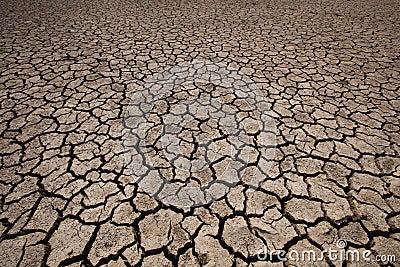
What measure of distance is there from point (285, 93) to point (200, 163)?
160 cm

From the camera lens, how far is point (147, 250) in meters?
1.63

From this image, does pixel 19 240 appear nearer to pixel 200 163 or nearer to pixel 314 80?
pixel 200 163

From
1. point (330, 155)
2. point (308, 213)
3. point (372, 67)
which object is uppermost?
point (372, 67)

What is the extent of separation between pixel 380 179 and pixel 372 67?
2330 millimetres

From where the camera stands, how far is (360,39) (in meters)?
4.51

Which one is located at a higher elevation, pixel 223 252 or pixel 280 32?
pixel 280 32

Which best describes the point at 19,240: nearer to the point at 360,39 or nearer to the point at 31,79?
the point at 31,79

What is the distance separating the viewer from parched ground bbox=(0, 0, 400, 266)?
168 cm

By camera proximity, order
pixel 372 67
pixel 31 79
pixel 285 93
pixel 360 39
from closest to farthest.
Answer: pixel 285 93
pixel 31 79
pixel 372 67
pixel 360 39

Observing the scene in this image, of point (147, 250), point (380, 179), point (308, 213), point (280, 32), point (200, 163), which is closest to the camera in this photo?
point (147, 250)

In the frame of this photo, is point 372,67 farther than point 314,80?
Yes

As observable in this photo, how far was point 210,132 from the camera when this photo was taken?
2568mm

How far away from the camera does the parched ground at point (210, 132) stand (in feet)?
5.50

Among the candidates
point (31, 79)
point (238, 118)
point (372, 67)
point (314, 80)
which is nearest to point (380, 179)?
point (238, 118)
